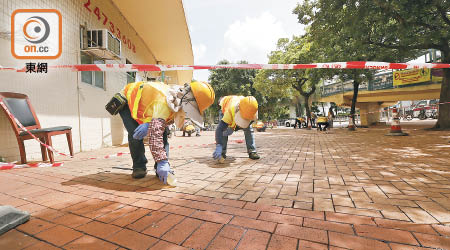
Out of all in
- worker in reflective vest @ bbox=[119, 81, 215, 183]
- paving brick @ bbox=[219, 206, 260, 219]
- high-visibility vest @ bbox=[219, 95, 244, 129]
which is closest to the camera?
paving brick @ bbox=[219, 206, 260, 219]

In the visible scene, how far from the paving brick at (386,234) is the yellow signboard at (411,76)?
1914 centimetres

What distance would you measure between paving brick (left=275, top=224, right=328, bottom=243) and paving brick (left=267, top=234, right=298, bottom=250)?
0.05m

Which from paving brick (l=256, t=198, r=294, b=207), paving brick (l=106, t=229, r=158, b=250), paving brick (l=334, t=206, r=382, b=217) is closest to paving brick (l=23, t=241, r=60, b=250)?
paving brick (l=106, t=229, r=158, b=250)

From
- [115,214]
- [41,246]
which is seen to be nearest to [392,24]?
[115,214]

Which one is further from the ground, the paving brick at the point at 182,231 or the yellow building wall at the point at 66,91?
the yellow building wall at the point at 66,91

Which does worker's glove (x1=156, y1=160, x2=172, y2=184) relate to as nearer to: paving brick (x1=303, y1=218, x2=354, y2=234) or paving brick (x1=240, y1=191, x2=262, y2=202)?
paving brick (x1=240, y1=191, x2=262, y2=202)

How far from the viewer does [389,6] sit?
627 cm

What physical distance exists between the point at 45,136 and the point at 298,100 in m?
35.3

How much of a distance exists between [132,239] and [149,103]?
1.48 meters

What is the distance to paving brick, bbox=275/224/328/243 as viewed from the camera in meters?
1.27

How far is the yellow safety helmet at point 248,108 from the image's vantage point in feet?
11.2

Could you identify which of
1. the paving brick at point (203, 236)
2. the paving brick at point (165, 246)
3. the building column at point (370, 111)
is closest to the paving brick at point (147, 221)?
the paving brick at point (165, 246)

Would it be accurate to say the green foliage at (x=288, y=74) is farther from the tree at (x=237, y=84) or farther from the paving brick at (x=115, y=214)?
the paving brick at (x=115, y=214)

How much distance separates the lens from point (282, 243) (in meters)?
1.22
